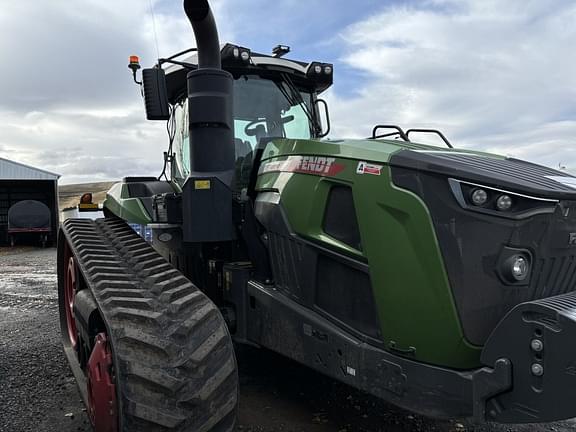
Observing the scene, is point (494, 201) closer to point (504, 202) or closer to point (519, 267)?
point (504, 202)

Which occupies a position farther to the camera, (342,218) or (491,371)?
(342,218)

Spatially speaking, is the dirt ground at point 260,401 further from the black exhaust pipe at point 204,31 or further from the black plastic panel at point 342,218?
the black exhaust pipe at point 204,31

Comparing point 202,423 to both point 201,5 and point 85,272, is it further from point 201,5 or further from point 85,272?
point 201,5

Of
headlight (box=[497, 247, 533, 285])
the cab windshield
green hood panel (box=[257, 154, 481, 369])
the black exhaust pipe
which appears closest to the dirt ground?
green hood panel (box=[257, 154, 481, 369])

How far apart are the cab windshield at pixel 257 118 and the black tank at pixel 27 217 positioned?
16.3 m

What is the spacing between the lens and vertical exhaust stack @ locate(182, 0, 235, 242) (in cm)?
327

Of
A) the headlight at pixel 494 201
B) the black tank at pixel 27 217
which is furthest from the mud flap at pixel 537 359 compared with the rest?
the black tank at pixel 27 217

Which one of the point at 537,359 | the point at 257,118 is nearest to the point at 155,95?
the point at 257,118

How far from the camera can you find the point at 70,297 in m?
4.50

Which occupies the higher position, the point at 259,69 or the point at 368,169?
the point at 259,69

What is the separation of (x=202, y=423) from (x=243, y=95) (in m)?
2.35

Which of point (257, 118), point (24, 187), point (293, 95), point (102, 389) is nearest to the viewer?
point (102, 389)

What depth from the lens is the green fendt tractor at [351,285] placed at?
2258mm

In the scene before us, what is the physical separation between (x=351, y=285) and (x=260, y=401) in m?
1.45
